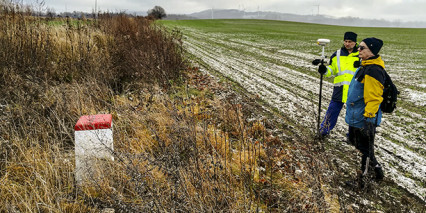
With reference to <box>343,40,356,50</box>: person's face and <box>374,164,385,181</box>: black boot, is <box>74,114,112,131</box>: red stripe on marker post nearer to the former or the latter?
<box>374,164,385,181</box>: black boot

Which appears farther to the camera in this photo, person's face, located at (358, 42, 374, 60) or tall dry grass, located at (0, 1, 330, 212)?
person's face, located at (358, 42, 374, 60)

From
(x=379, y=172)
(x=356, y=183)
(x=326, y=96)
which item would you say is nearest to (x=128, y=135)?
(x=356, y=183)

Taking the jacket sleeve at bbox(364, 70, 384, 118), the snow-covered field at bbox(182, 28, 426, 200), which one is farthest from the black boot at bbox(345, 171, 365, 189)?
the jacket sleeve at bbox(364, 70, 384, 118)

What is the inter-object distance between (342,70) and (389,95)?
115 cm

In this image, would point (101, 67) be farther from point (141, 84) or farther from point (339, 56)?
point (339, 56)

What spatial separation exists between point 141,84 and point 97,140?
3.56 m

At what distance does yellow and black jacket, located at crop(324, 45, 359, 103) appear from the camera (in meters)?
4.08

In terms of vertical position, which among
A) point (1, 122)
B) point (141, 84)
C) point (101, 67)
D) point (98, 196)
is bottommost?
point (98, 196)

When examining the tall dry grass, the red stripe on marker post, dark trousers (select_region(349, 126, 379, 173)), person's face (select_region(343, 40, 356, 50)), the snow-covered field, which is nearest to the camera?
the tall dry grass

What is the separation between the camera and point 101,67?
673 cm

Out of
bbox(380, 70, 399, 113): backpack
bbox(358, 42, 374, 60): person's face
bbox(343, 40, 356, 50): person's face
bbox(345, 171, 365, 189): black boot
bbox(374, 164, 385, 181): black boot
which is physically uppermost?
bbox(343, 40, 356, 50): person's face

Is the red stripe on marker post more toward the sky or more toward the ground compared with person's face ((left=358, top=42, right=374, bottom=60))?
more toward the ground

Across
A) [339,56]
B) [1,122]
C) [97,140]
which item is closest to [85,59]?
[1,122]

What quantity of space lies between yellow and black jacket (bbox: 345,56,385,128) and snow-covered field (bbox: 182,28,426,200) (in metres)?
0.57
